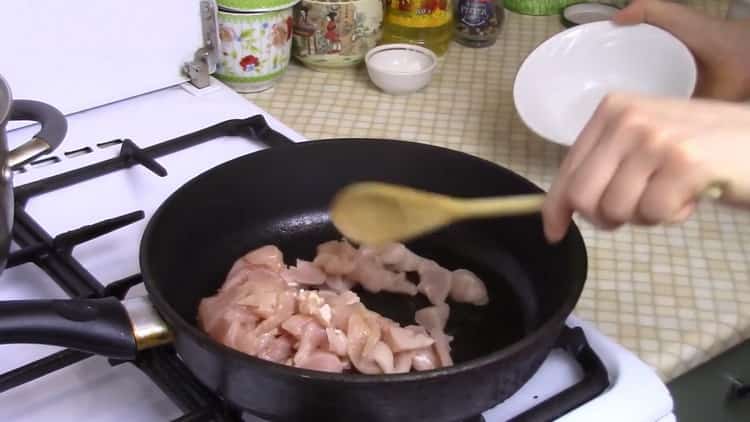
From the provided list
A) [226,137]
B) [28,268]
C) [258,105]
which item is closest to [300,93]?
[258,105]

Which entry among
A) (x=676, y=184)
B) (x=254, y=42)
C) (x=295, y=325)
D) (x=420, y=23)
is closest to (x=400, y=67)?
(x=420, y=23)

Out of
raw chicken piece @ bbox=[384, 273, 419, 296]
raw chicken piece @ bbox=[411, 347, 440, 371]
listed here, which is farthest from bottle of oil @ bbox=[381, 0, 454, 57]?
raw chicken piece @ bbox=[411, 347, 440, 371]

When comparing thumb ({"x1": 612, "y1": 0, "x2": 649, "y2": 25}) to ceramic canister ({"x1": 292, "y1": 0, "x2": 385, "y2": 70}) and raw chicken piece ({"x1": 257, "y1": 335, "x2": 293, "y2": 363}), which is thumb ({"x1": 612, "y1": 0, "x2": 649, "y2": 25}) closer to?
ceramic canister ({"x1": 292, "y1": 0, "x2": 385, "y2": 70})

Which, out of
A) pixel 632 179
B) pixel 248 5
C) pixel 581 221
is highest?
pixel 632 179

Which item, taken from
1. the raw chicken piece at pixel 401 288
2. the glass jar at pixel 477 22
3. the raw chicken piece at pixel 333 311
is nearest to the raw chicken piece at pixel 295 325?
the raw chicken piece at pixel 333 311

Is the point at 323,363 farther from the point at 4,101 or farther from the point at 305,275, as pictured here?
the point at 4,101

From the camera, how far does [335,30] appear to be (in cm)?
104

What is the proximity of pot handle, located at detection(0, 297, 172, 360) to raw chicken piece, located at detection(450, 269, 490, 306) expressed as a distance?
0.24 metres

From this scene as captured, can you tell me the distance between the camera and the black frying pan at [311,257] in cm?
50

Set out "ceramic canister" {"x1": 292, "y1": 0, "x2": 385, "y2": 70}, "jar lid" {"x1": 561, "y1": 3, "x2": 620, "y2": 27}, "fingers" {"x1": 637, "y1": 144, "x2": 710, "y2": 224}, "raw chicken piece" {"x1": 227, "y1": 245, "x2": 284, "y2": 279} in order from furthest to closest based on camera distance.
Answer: "jar lid" {"x1": 561, "y1": 3, "x2": 620, "y2": 27} → "ceramic canister" {"x1": 292, "y1": 0, "x2": 385, "y2": 70} → "raw chicken piece" {"x1": 227, "y1": 245, "x2": 284, "y2": 279} → "fingers" {"x1": 637, "y1": 144, "x2": 710, "y2": 224}

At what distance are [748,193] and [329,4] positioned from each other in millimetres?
656

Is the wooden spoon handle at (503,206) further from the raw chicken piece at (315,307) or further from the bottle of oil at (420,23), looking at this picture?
the bottle of oil at (420,23)

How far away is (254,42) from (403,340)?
510 mm

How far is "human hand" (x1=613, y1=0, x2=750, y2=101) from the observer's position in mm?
925
